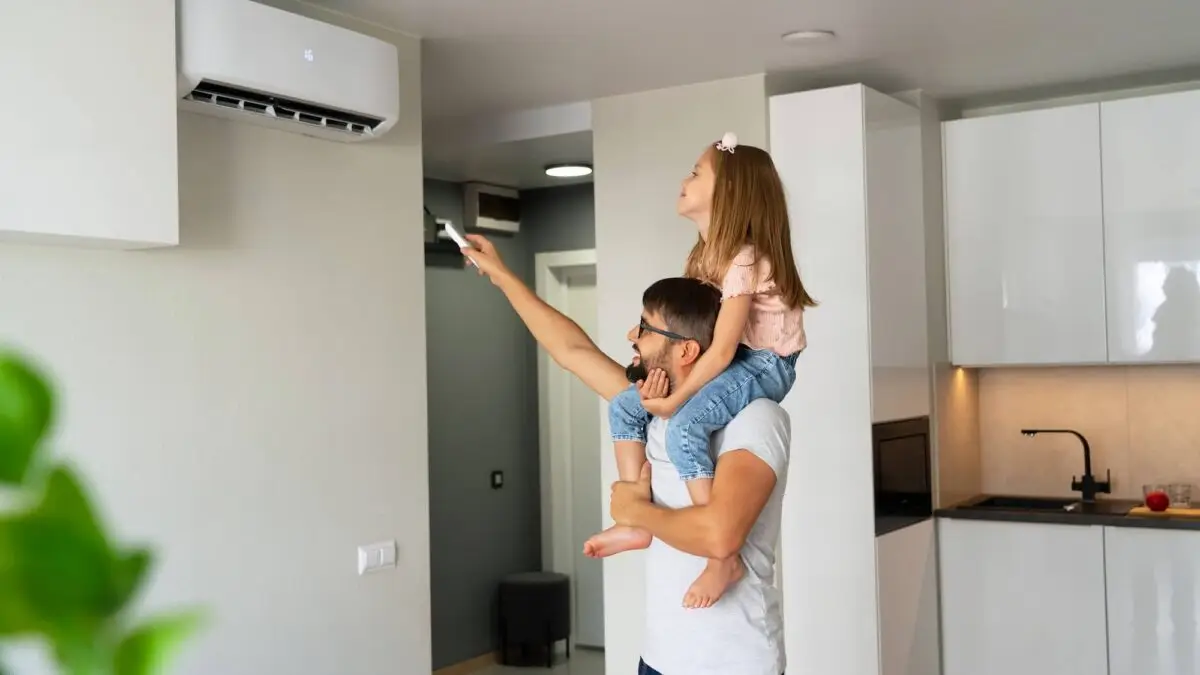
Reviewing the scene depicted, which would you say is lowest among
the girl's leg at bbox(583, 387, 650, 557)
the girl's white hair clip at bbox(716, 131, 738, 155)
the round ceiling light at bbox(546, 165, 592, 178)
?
the girl's leg at bbox(583, 387, 650, 557)

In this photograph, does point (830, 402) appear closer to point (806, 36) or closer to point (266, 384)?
point (806, 36)

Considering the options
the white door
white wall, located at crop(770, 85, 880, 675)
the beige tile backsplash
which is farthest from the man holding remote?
the white door

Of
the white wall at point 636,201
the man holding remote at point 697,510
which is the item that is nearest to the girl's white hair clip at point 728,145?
the man holding remote at point 697,510

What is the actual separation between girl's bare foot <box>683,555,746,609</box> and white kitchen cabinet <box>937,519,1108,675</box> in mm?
2949

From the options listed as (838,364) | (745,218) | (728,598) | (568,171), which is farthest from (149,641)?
(568,171)

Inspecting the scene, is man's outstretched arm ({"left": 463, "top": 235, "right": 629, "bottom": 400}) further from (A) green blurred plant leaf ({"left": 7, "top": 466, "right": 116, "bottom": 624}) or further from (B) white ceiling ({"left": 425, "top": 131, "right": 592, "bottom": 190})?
(B) white ceiling ({"left": 425, "top": 131, "right": 592, "bottom": 190})

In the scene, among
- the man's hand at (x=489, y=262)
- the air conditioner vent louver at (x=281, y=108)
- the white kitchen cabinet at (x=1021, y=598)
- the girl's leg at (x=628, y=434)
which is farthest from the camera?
the white kitchen cabinet at (x=1021, y=598)

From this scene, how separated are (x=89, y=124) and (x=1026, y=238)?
131 inches

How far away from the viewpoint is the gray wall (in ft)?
19.2

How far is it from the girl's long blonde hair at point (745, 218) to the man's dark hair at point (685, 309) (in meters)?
0.06

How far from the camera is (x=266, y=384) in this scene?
2947 millimetres

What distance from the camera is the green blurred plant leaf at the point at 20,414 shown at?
0.16 meters

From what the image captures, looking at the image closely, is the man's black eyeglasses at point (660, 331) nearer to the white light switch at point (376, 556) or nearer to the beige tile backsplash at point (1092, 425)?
the white light switch at point (376, 556)

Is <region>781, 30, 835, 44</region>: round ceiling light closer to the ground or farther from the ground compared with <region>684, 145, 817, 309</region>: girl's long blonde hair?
farther from the ground
